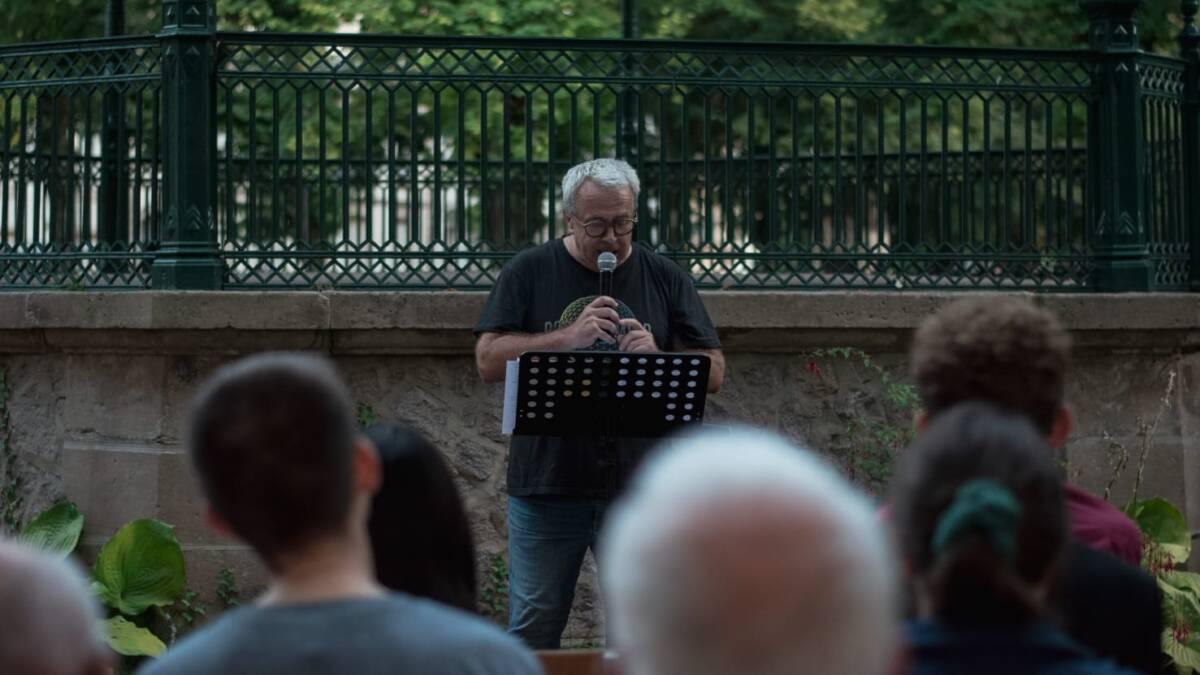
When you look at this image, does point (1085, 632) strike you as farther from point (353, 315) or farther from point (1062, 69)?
point (1062, 69)

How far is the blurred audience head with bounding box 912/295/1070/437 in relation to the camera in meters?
3.26

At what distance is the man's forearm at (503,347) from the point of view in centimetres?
594

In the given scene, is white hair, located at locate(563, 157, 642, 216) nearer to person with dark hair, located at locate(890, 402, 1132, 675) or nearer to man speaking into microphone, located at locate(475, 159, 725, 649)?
man speaking into microphone, located at locate(475, 159, 725, 649)

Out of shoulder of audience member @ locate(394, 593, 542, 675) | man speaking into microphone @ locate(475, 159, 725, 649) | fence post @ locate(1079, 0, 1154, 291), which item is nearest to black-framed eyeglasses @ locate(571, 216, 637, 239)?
man speaking into microphone @ locate(475, 159, 725, 649)

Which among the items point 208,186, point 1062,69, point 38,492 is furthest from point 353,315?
point 1062,69

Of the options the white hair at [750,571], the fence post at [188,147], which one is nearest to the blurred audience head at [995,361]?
the white hair at [750,571]

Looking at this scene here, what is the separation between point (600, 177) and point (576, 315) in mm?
474

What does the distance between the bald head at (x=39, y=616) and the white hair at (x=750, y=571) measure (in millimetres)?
834

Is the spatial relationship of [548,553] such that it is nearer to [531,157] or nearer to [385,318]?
[385,318]

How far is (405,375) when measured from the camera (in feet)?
24.6

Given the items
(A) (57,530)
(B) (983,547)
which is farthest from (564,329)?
(B) (983,547)

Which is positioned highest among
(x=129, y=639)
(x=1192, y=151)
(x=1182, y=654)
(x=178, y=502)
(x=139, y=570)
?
(x=1192, y=151)

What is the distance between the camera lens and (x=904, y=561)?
8.38 ft

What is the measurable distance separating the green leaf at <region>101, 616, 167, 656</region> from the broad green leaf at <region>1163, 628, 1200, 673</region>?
3.98m
